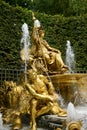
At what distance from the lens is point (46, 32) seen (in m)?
17.2

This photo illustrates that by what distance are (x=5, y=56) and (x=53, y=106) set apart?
618 centimetres

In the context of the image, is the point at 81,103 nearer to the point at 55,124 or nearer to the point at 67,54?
the point at 55,124

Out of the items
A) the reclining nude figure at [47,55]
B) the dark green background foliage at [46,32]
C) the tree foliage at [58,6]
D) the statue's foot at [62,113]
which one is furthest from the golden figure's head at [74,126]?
the tree foliage at [58,6]

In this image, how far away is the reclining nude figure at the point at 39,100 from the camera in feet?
30.7

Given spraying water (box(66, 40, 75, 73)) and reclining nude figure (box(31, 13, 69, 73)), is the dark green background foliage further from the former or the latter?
reclining nude figure (box(31, 13, 69, 73))

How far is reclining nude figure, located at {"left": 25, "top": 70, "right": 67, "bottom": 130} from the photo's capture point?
934cm

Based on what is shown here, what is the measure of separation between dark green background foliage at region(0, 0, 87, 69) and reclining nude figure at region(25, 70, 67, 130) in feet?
18.3

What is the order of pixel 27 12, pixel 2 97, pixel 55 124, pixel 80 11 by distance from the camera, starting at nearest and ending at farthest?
pixel 55 124 → pixel 2 97 → pixel 27 12 → pixel 80 11

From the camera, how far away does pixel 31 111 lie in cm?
937

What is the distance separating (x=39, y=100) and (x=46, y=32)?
8.05 metres

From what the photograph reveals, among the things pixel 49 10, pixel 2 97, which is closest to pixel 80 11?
pixel 49 10

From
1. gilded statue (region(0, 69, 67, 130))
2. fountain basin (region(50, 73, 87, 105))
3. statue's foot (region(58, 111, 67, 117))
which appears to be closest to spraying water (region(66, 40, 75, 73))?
fountain basin (region(50, 73, 87, 105))

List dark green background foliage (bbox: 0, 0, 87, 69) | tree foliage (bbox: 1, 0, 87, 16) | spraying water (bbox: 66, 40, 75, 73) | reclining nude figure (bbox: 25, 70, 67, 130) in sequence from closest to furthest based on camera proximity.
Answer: reclining nude figure (bbox: 25, 70, 67, 130)
dark green background foliage (bbox: 0, 0, 87, 69)
spraying water (bbox: 66, 40, 75, 73)
tree foliage (bbox: 1, 0, 87, 16)

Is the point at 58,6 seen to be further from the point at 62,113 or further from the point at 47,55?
the point at 62,113
